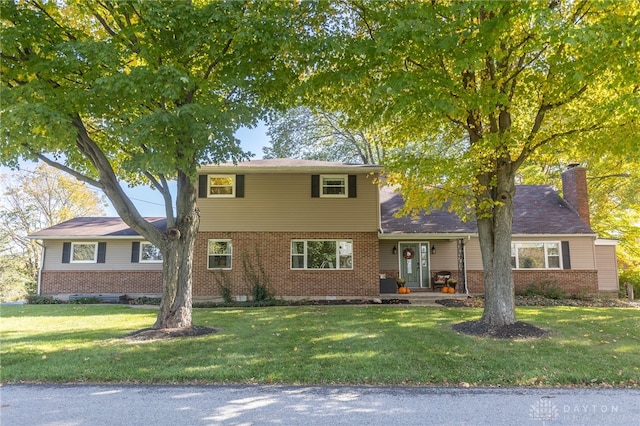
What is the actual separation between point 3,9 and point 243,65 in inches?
166

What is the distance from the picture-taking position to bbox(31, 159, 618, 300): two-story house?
15.8m

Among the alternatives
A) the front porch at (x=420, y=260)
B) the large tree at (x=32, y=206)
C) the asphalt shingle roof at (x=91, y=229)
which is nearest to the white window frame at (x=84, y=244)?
the asphalt shingle roof at (x=91, y=229)

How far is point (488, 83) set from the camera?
8.26 m

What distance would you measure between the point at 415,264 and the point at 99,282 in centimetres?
1380

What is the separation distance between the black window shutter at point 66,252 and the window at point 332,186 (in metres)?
11.5

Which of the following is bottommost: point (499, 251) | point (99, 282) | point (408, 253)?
point (99, 282)

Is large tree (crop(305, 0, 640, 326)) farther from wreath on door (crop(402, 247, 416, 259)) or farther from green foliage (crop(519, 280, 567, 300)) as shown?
green foliage (crop(519, 280, 567, 300))

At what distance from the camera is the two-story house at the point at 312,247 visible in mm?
15836

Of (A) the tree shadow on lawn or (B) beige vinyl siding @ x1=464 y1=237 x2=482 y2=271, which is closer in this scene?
(A) the tree shadow on lawn

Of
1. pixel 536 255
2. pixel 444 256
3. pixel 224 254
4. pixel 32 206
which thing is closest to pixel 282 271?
pixel 224 254

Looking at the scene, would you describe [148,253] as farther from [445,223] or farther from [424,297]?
[445,223]

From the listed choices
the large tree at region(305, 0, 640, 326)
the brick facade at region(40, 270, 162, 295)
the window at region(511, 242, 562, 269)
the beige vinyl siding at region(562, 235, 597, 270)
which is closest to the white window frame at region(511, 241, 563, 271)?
the window at region(511, 242, 562, 269)

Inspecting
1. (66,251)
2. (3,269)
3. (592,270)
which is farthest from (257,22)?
(3,269)

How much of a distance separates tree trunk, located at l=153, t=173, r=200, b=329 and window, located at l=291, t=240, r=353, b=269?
7130 mm
